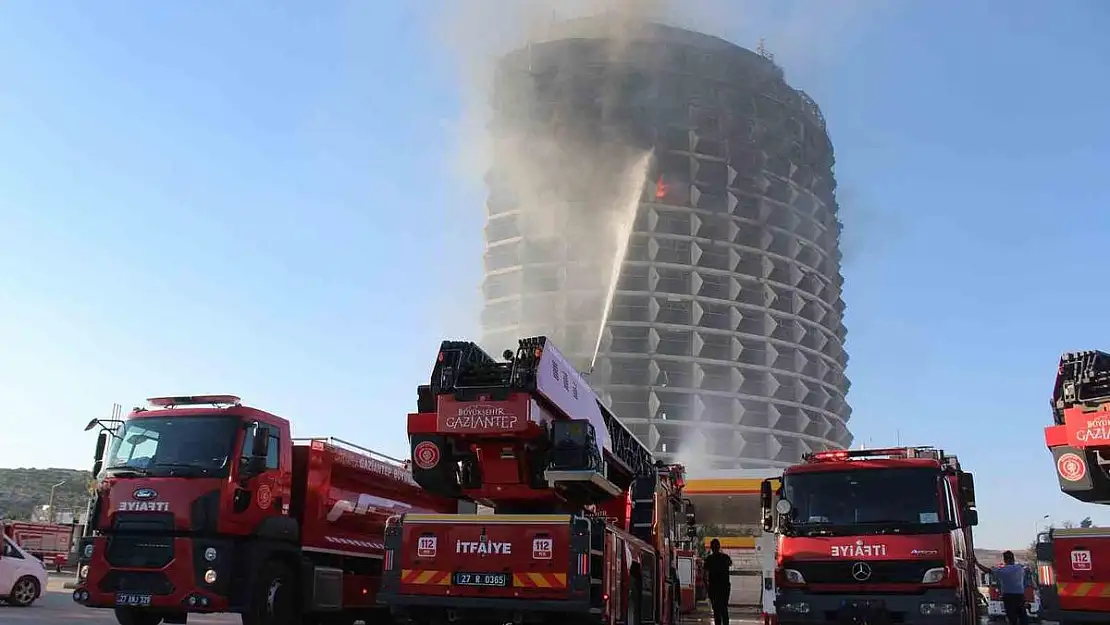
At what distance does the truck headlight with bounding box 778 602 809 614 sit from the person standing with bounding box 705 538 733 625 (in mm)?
4234

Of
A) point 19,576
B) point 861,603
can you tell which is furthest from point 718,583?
point 19,576

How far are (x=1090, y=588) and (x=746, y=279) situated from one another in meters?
68.4

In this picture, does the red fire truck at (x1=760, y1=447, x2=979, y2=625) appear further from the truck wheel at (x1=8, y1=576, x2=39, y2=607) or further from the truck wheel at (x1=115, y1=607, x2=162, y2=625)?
the truck wheel at (x1=8, y1=576, x2=39, y2=607)

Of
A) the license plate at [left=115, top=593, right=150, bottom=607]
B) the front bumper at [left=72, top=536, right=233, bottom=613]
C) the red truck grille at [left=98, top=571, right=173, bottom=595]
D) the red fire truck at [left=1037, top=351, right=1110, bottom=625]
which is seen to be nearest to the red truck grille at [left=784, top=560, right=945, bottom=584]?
the red fire truck at [left=1037, top=351, right=1110, bottom=625]

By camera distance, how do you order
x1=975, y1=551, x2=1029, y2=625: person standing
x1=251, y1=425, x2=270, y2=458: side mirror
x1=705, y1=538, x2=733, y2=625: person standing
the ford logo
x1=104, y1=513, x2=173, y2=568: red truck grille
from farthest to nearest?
x1=975, y1=551, x2=1029, y2=625: person standing < x1=705, y1=538, x2=733, y2=625: person standing < x1=251, y1=425, x2=270, y2=458: side mirror < the ford logo < x1=104, y1=513, x2=173, y2=568: red truck grille

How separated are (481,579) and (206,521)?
3.89 meters

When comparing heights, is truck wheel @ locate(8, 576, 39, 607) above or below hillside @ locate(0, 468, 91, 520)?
below

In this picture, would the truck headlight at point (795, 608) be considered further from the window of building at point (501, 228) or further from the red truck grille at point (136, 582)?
the window of building at point (501, 228)

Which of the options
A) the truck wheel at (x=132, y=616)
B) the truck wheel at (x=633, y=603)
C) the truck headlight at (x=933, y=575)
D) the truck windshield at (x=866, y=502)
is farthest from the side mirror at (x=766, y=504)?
the truck wheel at (x=132, y=616)

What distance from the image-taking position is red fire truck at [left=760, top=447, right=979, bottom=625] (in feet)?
38.6

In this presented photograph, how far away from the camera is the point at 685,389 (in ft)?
242

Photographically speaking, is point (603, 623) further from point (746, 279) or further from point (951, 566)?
point (746, 279)

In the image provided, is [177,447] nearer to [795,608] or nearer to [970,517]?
[795,608]

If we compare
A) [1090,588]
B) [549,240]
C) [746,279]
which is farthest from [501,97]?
[1090,588]
